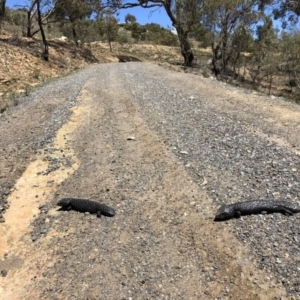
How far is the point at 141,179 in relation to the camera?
6086mm

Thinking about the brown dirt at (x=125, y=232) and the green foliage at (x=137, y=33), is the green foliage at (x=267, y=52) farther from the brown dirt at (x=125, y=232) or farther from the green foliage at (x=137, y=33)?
the green foliage at (x=137, y=33)

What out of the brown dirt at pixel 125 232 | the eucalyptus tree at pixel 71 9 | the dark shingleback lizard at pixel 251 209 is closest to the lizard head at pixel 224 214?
the dark shingleback lizard at pixel 251 209

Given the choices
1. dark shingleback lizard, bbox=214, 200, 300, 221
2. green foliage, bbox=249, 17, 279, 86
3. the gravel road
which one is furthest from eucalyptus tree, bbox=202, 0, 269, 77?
dark shingleback lizard, bbox=214, 200, 300, 221

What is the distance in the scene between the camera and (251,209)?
4.72 metres

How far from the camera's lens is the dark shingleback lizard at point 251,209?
4.69 metres

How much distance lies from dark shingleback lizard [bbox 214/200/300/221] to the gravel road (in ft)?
0.33

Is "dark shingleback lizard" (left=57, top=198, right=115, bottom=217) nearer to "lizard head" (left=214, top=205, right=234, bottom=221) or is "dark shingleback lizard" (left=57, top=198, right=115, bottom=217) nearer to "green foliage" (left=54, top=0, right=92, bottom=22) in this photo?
"lizard head" (left=214, top=205, right=234, bottom=221)

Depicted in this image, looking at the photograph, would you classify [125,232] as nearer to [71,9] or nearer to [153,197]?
[153,197]

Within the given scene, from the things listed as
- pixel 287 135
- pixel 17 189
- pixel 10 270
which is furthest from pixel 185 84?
pixel 10 270

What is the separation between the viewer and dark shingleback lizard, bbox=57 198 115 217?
204 inches

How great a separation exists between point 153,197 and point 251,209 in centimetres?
152

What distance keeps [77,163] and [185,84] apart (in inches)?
315

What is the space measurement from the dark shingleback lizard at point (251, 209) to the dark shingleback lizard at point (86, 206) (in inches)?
61.8

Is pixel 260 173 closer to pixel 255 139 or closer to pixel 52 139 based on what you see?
pixel 255 139
